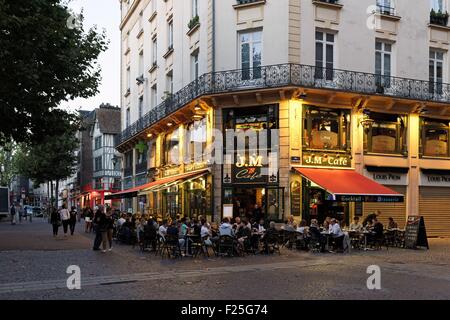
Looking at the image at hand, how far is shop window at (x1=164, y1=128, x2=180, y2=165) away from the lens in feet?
94.8

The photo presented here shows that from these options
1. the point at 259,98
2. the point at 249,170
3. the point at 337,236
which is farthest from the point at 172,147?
the point at 337,236

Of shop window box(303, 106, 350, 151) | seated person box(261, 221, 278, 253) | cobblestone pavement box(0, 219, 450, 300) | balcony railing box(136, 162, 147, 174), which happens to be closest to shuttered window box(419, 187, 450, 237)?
shop window box(303, 106, 350, 151)

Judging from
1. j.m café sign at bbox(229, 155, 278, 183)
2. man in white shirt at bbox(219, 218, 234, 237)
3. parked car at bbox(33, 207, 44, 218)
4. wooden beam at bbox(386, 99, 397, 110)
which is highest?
wooden beam at bbox(386, 99, 397, 110)

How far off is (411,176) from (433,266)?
1051 cm

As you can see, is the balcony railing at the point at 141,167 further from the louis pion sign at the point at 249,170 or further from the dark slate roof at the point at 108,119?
the dark slate roof at the point at 108,119

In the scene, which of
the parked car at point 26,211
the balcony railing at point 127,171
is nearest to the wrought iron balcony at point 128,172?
the balcony railing at point 127,171

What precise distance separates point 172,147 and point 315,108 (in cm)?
961

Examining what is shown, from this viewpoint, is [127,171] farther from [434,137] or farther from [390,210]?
[434,137]

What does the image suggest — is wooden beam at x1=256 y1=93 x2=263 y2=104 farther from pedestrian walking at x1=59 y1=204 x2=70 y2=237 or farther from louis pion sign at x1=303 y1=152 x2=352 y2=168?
pedestrian walking at x1=59 y1=204 x2=70 y2=237

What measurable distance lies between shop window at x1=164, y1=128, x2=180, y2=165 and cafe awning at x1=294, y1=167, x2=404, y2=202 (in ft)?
28.9

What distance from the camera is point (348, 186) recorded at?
2100 cm
